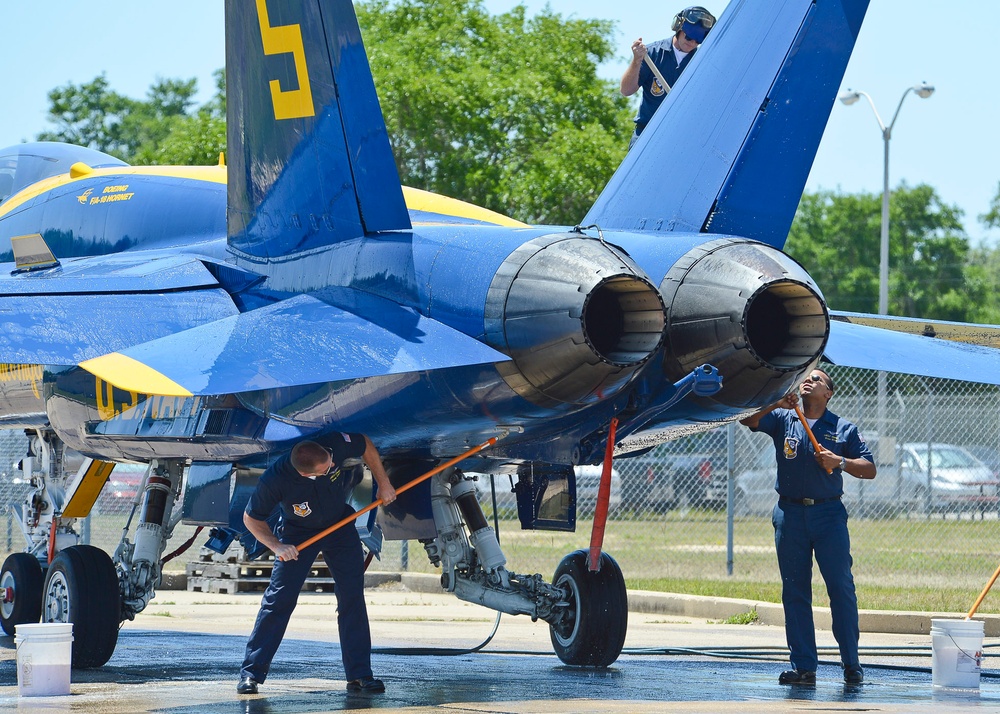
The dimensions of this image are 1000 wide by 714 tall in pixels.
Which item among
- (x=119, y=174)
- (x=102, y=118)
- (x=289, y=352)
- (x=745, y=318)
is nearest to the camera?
(x=289, y=352)

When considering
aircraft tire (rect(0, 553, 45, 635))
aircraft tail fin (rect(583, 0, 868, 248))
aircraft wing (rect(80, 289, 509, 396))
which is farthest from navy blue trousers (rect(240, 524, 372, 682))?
aircraft tire (rect(0, 553, 45, 635))

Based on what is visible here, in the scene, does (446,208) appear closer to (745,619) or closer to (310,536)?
(310,536)

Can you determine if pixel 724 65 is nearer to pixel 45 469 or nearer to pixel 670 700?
pixel 670 700

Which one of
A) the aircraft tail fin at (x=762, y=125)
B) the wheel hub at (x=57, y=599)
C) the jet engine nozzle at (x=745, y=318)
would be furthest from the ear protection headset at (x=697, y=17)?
the wheel hub at (x=57, y=599)

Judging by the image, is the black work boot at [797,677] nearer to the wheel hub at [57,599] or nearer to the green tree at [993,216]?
the wheel hub at [57,599]

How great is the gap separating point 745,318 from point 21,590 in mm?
6866

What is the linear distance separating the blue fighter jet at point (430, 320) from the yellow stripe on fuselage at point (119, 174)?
0.56ft

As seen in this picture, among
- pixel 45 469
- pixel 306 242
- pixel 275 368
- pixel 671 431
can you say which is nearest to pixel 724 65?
pixel 671 431

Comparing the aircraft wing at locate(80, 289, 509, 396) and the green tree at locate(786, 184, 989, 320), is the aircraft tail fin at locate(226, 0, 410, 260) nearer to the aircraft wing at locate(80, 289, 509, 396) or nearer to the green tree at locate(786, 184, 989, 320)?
the aircraft wing at locate(80, 289, 509, 396)

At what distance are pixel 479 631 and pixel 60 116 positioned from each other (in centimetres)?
6018

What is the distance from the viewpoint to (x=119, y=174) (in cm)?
1080

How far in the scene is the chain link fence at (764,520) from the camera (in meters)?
15.4

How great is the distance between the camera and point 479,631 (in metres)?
12.6

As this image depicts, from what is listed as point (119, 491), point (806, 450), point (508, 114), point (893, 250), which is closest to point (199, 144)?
point (508, 114)
